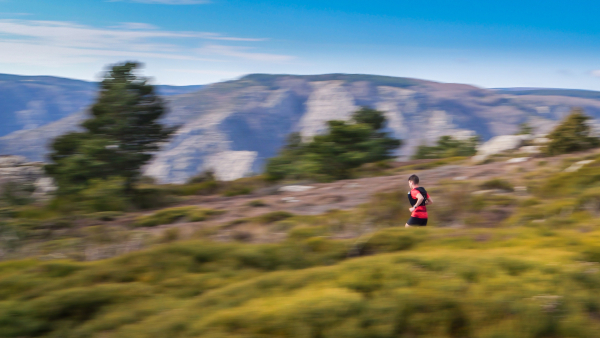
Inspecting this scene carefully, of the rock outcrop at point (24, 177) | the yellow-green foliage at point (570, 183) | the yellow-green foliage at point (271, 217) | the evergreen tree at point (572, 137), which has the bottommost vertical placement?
the rock outcrop at point (24, 177)

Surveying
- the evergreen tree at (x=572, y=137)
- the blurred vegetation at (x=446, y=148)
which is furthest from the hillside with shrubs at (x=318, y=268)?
the blurred vegetation at (x=446, y=148)

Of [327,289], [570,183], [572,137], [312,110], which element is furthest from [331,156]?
[312,110]

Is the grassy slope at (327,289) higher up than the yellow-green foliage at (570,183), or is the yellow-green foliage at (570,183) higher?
the yellow-green foliage at (570,183)

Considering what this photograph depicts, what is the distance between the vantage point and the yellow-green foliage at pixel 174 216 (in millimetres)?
10203

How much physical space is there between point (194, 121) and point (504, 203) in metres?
107

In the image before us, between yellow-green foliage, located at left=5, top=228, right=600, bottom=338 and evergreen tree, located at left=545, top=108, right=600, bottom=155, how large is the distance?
13.0 metres

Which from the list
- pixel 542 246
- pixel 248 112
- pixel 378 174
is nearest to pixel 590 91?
pixel 248 112

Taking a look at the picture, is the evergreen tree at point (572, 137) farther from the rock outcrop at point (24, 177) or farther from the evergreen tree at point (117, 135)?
the rock outcrop at point (24, 177)

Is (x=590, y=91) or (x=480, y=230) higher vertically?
(x=590, y=91)

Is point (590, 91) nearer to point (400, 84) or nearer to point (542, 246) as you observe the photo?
point (400, 84)

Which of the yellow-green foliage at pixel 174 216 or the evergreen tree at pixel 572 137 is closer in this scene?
the yellow-green foliage at pixel 174 216

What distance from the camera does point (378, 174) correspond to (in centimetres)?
1848

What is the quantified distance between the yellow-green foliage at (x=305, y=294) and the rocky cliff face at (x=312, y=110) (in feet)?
265

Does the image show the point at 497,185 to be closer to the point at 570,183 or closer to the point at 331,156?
the point at 570,183
